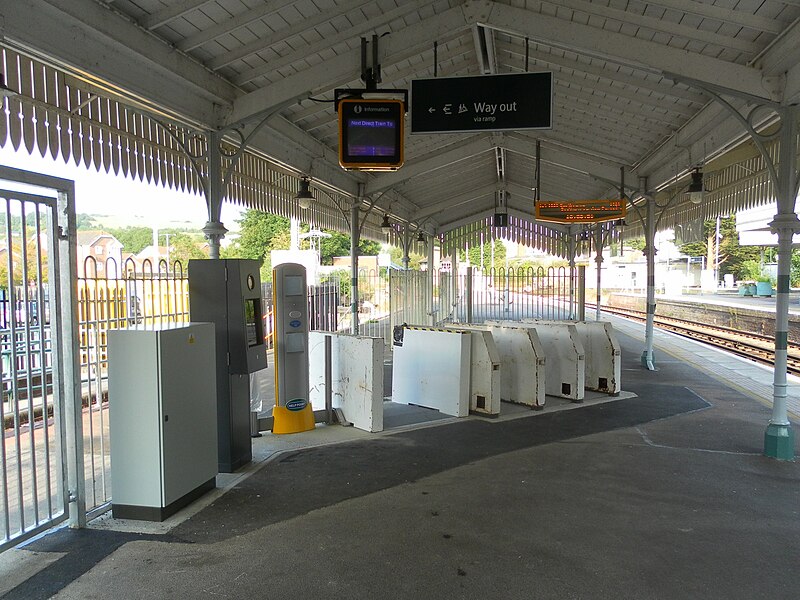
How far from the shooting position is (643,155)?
36.6ft

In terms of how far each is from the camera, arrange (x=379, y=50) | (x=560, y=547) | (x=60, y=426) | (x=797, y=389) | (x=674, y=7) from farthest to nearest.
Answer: (x=797, y=389) < (x=379, y=50) < (x=674, y=7) < (x=60, y=426) < (x=560, y=547)

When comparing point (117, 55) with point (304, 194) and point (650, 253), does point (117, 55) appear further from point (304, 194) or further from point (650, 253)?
point (650, 253)

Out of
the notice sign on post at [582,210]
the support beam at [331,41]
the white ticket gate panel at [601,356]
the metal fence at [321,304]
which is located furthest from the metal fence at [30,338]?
the notice sign on post at [582,210]

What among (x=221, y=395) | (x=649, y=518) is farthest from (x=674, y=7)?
(x=221, y=395)

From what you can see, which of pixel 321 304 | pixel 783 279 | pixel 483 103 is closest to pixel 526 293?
pixel 321 304

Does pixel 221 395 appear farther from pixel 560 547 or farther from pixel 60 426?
pixel 560 547

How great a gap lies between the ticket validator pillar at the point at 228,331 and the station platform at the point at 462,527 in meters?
0.41

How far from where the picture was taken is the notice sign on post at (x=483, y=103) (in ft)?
19.1

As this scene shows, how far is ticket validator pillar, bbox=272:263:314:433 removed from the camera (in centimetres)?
690

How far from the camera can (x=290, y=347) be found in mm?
6977

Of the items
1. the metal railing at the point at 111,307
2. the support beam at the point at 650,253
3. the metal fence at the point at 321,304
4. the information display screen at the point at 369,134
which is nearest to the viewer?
the metal railing at the point at 111,307

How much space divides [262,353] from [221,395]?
58cm

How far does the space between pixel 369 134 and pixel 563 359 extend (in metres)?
5.08

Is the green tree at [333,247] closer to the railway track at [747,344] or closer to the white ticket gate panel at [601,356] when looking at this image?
the railway track at [747,344]
